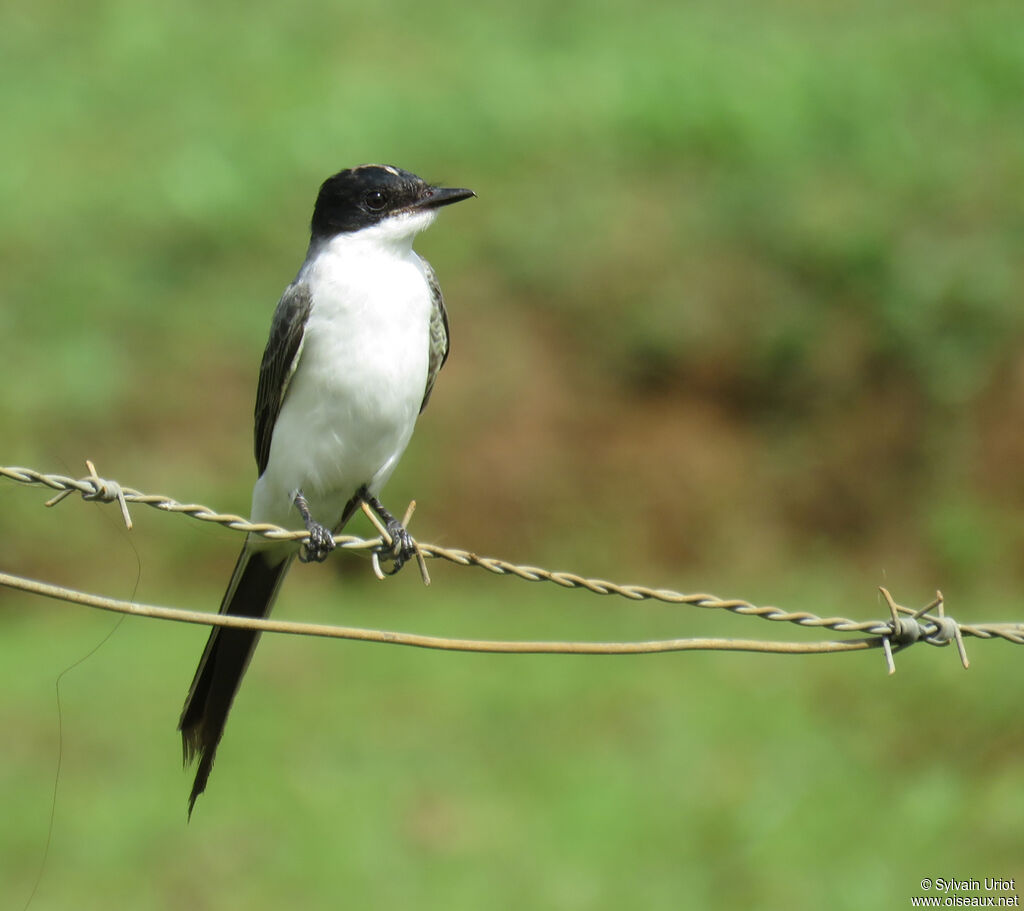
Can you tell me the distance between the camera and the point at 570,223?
12523 millimetres

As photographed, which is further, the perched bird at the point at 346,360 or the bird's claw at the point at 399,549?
the perched bird at the point at 346,360

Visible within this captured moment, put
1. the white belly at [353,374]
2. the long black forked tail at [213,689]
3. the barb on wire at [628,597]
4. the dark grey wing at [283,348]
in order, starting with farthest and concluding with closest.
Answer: the dark grey wing at [283,348] < the white belly at [353,374] < the long black forked tail at [213,689] < the barb on wire at [628,597]

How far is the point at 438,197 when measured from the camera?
204 inches

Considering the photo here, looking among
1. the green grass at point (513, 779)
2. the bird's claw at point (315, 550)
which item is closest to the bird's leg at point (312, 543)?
the bird's claw at point (315, 550)

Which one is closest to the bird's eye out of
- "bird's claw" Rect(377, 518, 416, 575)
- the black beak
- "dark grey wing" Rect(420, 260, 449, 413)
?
the black beak

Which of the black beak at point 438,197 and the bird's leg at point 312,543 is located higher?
the black beak at point 438,197

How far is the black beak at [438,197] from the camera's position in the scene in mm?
5105

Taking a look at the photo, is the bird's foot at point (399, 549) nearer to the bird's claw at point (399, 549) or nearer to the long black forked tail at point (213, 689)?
the bird's claw at point (399, 549)

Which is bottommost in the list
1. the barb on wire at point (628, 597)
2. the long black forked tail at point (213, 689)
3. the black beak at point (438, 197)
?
the barb on wire at point (628, 597)

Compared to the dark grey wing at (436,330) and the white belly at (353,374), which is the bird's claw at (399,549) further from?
the dark grey wing at (436,330)

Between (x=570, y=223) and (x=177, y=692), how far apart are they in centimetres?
547

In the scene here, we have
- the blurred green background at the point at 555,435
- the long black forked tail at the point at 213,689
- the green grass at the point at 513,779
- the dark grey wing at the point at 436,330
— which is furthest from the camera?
the blurred green background at the point at 555,435

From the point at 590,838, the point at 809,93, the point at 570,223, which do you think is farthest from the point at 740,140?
the point at 590,838

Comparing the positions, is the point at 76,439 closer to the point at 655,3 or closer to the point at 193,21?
the point at 193,21
